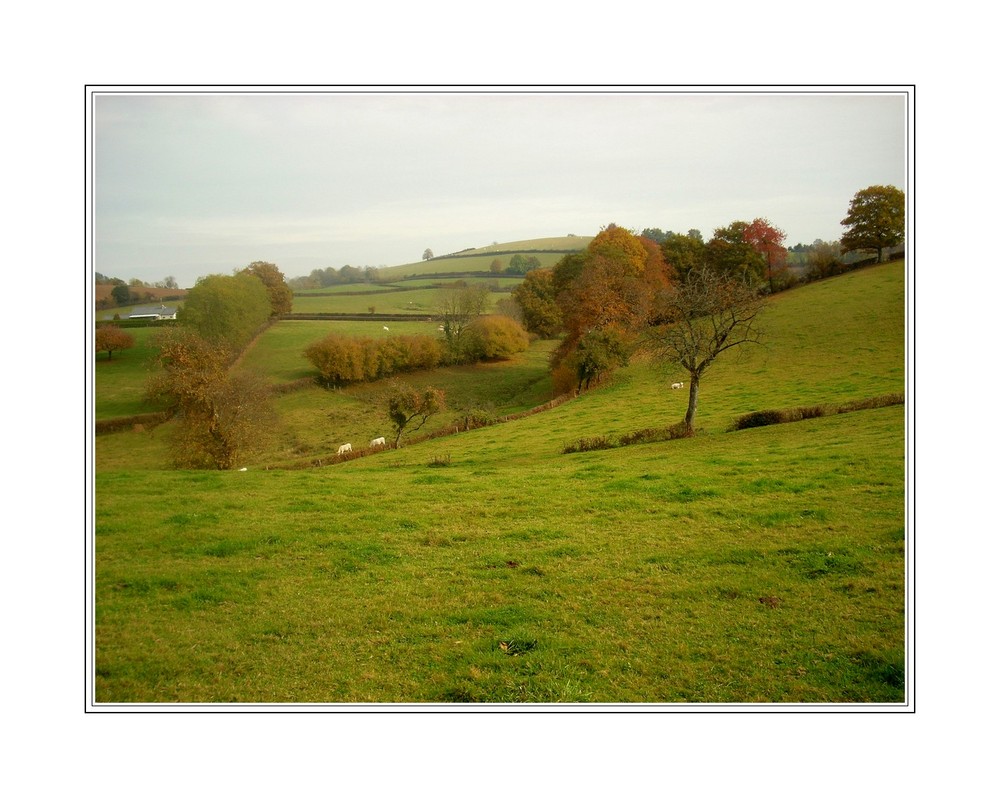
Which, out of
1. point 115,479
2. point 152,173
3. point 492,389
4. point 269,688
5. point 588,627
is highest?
point 152,173

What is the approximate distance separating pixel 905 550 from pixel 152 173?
28.3 ft

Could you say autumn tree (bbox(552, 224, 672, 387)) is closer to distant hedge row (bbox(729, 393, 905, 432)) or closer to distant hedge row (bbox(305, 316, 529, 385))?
distant hedge row (bbox(305, 316, 529, 385))

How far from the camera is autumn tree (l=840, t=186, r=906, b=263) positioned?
21.8 ft

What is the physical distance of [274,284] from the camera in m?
8.05

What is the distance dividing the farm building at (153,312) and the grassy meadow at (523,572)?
131 centimetres

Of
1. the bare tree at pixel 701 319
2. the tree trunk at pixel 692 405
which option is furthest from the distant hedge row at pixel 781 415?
the bare tree at pixel 701 319

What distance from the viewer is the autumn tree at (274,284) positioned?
7680 millimetres

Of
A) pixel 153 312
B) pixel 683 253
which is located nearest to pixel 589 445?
pixel 683 253

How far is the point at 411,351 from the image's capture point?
39.5ft

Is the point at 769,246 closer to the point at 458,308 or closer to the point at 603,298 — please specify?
the point at 603,298

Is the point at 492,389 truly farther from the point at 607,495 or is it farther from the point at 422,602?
the point at 422,602

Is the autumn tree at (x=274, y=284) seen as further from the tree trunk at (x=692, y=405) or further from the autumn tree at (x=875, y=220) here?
the autumn tree at (x=875, y=220)

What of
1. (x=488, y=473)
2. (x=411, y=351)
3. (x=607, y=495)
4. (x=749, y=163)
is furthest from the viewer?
(x=411, y=351)

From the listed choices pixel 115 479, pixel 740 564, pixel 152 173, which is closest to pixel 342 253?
pixel 152 173
